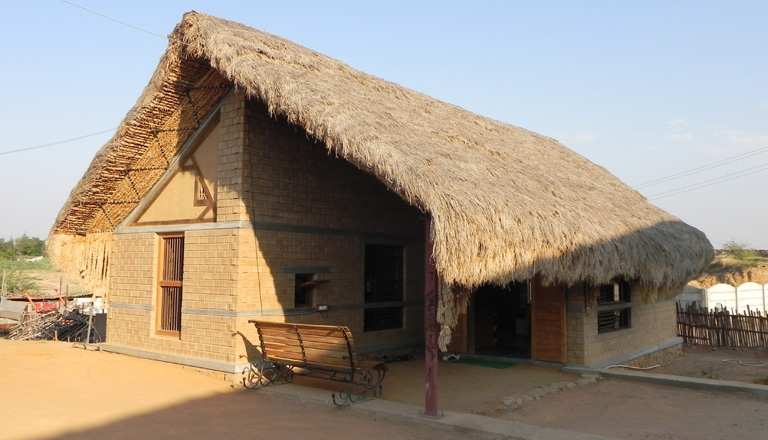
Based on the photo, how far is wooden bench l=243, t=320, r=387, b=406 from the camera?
7695 millimetres

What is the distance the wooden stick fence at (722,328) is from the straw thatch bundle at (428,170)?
12.9ft

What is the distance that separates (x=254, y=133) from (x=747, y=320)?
13662mm

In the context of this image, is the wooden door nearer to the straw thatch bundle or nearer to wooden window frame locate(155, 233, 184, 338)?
the straw thatch bundle

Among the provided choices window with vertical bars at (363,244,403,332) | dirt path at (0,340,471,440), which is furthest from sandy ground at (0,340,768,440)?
window with vertical bars at (363,244,403,332)

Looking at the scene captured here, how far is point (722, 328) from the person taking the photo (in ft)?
53.1

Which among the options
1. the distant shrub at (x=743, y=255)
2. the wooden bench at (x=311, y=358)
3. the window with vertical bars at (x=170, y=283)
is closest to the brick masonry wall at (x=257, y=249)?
the window with vertical bars at (x=170, y=283)

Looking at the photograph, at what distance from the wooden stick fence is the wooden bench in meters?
11.8

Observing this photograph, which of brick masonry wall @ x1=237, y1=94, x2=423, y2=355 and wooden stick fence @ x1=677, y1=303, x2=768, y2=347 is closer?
brick masonry wall @ x1=237, y1=94, x2=423, y2=355

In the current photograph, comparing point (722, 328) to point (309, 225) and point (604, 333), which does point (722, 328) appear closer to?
point (604, 333)

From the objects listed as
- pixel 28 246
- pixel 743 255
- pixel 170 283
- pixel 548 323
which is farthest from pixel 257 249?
pixel 28 246

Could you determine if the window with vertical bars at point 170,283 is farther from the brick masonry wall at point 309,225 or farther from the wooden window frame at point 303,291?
the wooden window frame at point 303,291

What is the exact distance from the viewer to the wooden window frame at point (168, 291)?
1018 centimetres

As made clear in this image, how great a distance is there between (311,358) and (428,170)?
9.56ft

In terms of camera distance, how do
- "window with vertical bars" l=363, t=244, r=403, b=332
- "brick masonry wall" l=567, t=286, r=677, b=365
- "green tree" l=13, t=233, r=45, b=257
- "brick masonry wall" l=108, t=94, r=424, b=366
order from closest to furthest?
"brick masonry wall" l=108, t=94, r=424, b=366 < "brick masonry wall" l=567, t=286, r=677, b=365 < "window with vertical bars" l=363, t=244, r=403, b=332 < "green tree" l=13, t=233, r=45, b=257
